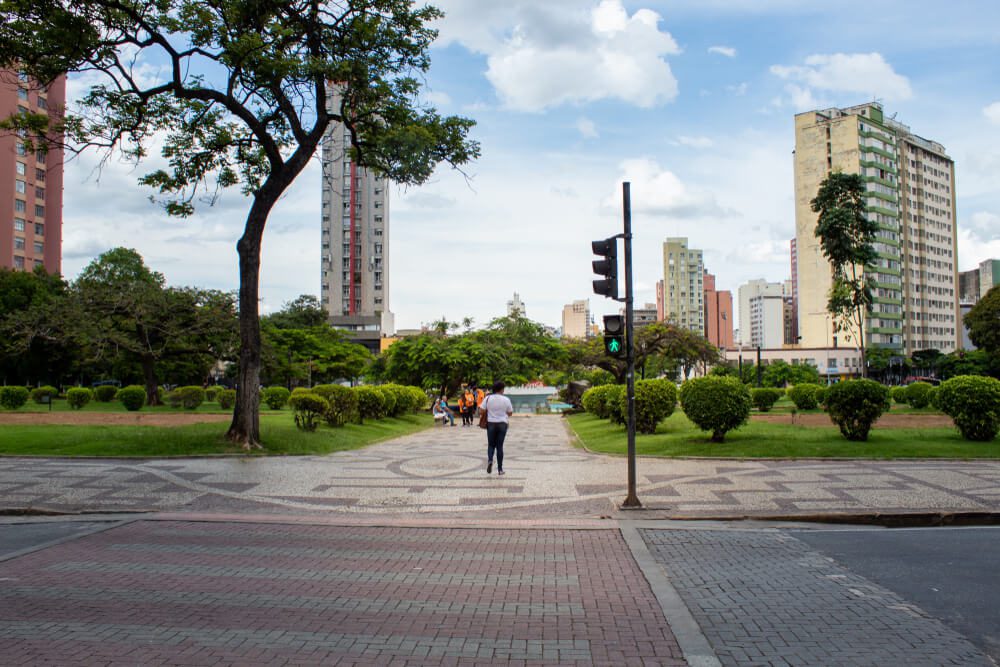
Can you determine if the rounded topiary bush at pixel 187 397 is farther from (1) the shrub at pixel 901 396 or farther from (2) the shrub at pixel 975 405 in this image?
(1) the shrub at pixel 901 396

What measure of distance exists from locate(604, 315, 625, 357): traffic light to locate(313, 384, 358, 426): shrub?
13.0m

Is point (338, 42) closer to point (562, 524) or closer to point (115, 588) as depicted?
point (562, 524)

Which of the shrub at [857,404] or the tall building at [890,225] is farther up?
the tall building at [890,225]

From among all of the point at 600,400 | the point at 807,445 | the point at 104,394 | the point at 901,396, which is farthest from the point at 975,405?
the point at 104,394

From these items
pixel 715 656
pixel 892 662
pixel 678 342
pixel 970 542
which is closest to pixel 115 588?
pixel 715 656

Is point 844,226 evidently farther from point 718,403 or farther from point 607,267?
point 607,267

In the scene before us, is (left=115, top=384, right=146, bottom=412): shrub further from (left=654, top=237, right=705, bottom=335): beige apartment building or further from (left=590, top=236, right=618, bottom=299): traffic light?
(left=654, top=237, right=705, bottom=335): beige apartment building

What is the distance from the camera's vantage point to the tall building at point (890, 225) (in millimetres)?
79438

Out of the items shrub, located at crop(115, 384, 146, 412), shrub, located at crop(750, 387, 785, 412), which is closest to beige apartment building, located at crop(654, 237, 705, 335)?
shrub, located at crop(750, 387, 785, 412)

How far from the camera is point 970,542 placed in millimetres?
7152

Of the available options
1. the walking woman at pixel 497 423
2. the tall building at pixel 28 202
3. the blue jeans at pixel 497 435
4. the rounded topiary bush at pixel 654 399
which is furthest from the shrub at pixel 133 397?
the tall building at pixel 28 202

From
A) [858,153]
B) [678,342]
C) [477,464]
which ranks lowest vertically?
[477,464]

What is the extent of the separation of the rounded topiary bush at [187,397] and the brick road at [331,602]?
29.8 m

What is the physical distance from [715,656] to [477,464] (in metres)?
10.3
